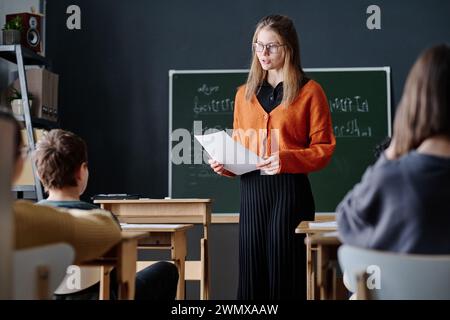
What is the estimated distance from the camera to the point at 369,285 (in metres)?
1.67

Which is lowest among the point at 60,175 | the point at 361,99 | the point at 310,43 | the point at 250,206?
the point at 250,206

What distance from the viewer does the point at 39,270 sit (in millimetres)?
1520

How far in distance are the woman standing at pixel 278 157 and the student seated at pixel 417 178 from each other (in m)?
1.06

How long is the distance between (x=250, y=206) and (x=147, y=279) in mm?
544

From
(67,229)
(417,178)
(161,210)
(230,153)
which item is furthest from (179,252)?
(417,178)

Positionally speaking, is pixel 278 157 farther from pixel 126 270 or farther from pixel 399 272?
pixel 399 272

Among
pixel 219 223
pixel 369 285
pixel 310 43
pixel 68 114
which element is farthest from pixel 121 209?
pixel 369 285

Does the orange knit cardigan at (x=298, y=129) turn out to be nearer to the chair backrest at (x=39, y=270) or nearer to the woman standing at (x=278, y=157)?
the woman standing at (x=278, y=157)

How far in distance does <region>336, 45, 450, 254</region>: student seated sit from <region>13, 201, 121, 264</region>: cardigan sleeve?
650 mm

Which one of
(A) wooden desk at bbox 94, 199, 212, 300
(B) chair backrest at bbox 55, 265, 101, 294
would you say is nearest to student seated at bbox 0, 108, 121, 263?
(B) chair backrest at bbox 55, 265, 101, 294

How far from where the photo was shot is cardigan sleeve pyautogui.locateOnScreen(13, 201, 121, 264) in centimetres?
158

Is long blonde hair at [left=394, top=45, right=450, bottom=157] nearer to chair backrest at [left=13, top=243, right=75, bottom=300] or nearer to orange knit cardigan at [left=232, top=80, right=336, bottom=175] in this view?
chair backrest at [left=13, top=243, right=75, bottom=300]
